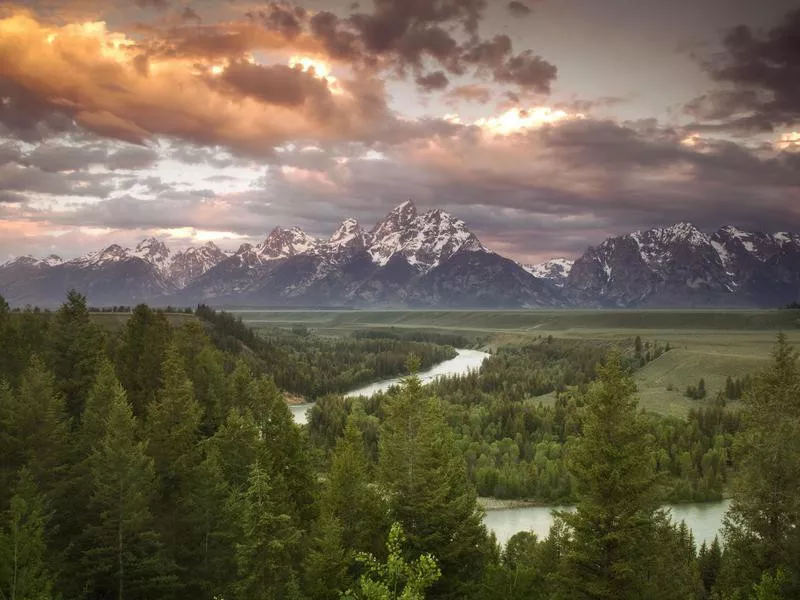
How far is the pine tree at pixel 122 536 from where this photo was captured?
34.2 meters

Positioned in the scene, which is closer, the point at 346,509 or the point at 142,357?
the point at 346,509

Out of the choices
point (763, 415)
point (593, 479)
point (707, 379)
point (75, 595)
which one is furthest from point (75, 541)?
point (707, 379)

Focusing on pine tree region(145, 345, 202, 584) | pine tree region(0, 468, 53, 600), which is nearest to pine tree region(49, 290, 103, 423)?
pine tree region(145, 345, 202, 584)

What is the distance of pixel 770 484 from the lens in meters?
31.0

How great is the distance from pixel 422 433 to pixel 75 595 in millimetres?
21364

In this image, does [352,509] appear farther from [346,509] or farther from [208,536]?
[208,536]

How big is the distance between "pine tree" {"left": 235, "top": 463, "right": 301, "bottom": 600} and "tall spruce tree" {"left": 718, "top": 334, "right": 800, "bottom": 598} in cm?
2237

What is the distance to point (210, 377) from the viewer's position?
60.0 m

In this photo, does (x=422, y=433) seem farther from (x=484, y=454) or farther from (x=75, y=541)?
(x=484, y=454)

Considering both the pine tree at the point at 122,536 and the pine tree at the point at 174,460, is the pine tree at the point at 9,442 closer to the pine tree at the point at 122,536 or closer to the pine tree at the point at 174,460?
the pine tree at the point at 122,536

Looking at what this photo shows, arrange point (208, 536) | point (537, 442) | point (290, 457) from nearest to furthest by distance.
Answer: point (208, 536), point (290, 457), point (537, 442)

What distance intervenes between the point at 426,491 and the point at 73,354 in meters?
39.2

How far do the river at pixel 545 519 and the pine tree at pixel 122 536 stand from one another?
47273 mm

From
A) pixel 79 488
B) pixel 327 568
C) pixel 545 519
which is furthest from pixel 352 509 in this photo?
pixel 545 519
